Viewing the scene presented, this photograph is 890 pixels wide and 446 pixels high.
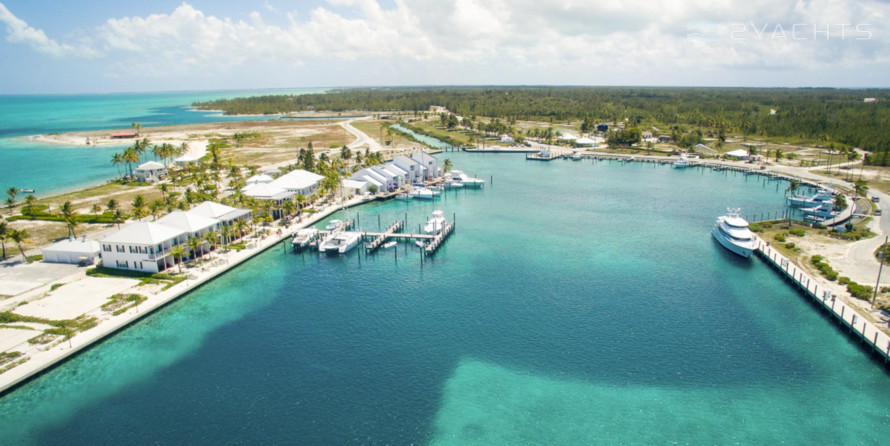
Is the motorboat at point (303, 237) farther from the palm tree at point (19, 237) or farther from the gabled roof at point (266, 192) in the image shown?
the palm tree at point (19, 237)

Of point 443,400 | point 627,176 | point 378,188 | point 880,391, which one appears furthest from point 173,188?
point 880,391

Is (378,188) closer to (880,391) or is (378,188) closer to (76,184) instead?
(76,184)

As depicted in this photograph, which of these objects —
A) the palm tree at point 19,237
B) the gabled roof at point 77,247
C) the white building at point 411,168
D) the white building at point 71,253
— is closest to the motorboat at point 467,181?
the white building at point 411,168

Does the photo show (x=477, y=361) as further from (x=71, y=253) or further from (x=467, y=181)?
(x=467, y=181)

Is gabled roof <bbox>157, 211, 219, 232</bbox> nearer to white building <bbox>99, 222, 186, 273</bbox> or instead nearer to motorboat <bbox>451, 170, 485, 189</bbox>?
white building <bbox>99, 222, 186, 273</bbox>

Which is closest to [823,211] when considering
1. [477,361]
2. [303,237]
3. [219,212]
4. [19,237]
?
[477,361]

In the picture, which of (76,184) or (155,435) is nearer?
(155,435)
